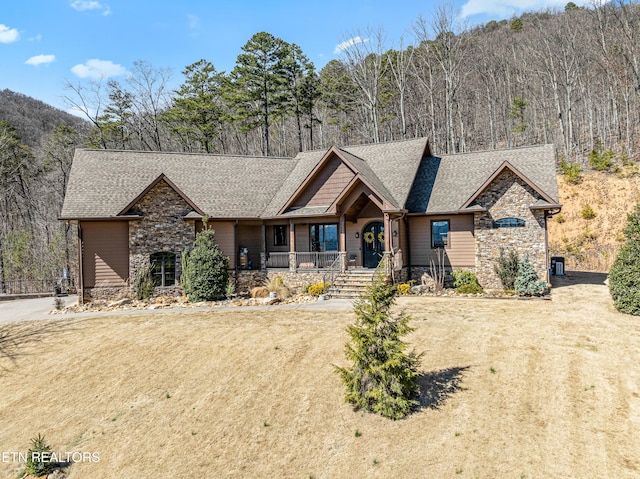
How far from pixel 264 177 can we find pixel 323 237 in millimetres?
5822

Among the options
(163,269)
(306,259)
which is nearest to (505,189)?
(306,259)

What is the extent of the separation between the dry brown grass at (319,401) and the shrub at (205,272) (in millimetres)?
4099

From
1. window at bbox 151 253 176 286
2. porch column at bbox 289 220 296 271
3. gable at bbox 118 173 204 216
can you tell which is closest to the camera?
gable at bbox 118 173 204 216

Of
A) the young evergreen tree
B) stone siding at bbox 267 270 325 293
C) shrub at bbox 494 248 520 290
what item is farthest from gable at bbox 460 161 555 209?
the young evergreen tree

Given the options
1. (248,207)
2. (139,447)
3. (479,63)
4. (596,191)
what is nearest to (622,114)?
(479,63)

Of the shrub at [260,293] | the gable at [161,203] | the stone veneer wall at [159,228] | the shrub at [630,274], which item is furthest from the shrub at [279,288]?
the shrub at [630,274]

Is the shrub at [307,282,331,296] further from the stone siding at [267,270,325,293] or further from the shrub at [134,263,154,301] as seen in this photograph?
the shrub at [134,263,154,301]

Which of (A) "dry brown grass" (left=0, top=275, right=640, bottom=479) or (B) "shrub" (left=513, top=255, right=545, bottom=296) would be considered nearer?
(A) "dry brown grass" (left=0, top=275, right=640, bottom=479)

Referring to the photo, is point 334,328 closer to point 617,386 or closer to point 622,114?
point 617,386

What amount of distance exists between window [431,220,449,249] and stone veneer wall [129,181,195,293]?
39.6 ft

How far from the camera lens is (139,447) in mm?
8281

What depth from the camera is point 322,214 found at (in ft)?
65.3

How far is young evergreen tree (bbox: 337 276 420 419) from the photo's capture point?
26.2 ft

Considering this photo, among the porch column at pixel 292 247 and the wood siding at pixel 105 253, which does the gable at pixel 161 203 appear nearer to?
the wood siding at pixel 105 253
